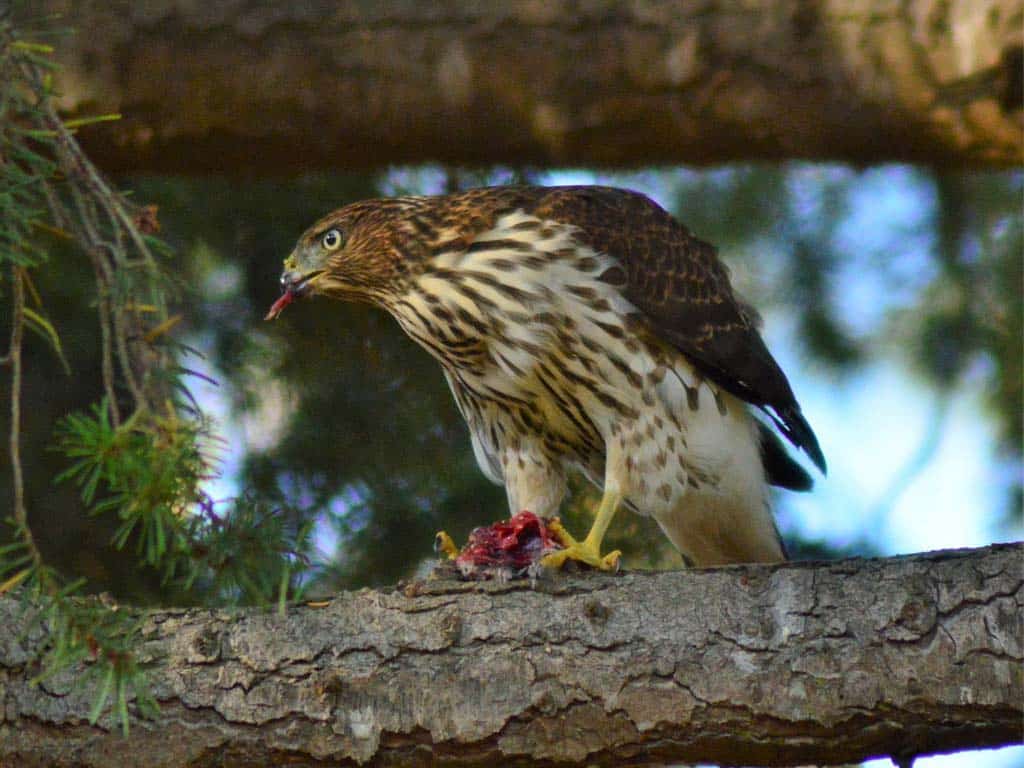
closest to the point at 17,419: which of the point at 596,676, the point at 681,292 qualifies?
the point at 596,676

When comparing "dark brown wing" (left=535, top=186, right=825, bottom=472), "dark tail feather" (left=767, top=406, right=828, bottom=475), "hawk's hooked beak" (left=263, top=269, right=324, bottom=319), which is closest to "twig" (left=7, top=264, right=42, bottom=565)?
"hawk's hooked beak" (left=263, top=269, right=324, bottom=319)

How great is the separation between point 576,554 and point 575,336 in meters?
0.63

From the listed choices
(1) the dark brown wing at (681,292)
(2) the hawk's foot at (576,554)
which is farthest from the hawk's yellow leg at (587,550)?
(1) the dark brown wing at (681,292)

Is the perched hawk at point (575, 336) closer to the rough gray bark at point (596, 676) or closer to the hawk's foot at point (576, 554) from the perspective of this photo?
the hawk's foot at point (576, 554)

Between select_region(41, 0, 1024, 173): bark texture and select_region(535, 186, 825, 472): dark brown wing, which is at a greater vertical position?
select_region(41, 0, 1024, 173): bark texture

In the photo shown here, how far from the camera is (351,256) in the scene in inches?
178

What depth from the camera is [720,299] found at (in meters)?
4.87

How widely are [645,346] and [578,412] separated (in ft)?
0.90

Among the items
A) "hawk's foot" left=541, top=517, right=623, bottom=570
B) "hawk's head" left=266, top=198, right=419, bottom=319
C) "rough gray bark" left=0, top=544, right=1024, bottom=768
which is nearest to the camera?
"rough gray bark" left=0, top=544, right=1024, bottom=768

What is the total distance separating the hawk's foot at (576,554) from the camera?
13.3ft

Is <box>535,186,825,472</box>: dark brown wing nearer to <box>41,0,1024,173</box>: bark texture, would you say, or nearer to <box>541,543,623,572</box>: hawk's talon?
<box>41,0,1024,173</box>: bark texture

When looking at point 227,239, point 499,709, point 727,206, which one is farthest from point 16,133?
point 727,206

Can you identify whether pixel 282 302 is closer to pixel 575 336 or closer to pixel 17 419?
pixel 575 336

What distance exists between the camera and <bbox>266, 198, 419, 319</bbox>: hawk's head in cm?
452
